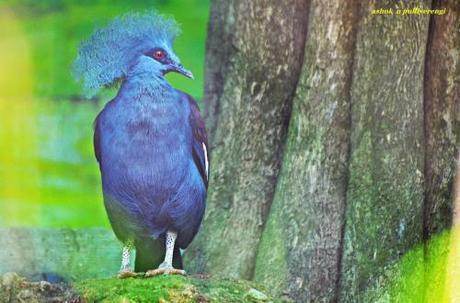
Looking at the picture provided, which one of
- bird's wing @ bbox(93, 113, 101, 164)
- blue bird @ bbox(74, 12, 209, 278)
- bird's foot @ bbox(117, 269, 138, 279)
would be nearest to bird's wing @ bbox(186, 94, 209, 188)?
blue bird @ bbox(74, 12, 209, 278)

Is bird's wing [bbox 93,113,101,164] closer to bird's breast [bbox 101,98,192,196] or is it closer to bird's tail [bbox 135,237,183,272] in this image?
bird's breast [bbox 101,98,192,196]

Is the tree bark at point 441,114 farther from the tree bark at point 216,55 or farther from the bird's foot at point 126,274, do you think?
the bird's foot at point 126,274

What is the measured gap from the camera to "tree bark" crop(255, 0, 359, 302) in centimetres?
621

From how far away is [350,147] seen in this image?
6.26m

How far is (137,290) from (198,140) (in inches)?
41.3

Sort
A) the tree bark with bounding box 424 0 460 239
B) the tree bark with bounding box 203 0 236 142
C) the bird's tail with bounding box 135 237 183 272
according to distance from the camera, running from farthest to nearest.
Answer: the tree bark with bounding box 203 0 236 142
the tree bark with bounding box 424 0 460 239
the bird's tail with bounding box 135 237 183 272

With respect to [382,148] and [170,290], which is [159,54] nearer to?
[170,290]

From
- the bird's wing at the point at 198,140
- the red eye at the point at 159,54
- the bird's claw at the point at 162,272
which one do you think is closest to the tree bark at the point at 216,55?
the bird's wing at the point at 198,140

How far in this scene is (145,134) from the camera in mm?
5535

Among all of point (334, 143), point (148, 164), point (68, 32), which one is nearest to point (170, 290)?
point (148, 164)

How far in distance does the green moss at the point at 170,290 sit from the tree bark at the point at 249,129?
115cm

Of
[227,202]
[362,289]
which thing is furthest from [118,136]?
[362,289]

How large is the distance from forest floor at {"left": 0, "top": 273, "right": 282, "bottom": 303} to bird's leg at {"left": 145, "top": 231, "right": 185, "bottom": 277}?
0.14 metres

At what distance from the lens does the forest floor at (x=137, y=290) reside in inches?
191
